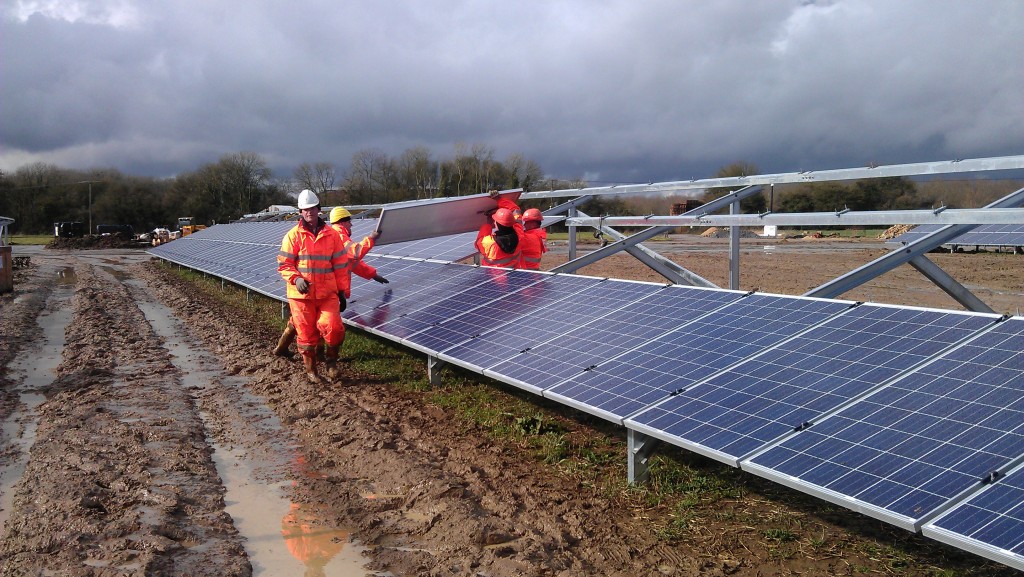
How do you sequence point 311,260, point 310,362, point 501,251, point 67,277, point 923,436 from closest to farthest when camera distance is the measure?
point 923,436 → point 311,260 → point 310,362 → point 501,251 → point 67,277

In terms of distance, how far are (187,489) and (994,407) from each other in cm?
524

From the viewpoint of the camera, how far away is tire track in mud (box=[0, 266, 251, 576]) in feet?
14.8

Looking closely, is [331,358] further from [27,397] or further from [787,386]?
[787,386]

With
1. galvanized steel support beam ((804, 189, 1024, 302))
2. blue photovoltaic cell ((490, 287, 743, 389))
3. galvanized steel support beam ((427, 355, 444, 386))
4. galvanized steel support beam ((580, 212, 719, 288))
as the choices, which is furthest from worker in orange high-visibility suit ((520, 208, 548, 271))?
galvanized steel support beam ((804, 189, 1024, 302))

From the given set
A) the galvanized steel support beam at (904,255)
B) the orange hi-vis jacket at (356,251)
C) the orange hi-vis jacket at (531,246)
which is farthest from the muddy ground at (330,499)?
the orange hi-vis jacket at (531,246)

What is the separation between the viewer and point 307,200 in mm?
9195

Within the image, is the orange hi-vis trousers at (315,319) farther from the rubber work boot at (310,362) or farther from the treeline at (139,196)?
the treeline at (139,196)

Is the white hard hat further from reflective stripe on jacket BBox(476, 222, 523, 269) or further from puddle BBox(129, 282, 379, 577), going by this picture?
reflective stripe on jacket BBox(476, 222, 523, 269)

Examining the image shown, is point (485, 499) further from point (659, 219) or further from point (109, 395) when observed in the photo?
point (109, 395)

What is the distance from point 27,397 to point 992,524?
9108 mm

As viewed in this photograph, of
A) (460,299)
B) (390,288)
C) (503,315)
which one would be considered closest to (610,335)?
(503,315)

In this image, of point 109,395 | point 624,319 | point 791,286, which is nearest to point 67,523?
point 109,395

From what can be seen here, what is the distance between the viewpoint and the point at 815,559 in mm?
4324

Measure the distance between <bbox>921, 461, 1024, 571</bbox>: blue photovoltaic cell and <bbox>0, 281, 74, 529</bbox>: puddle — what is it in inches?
215
